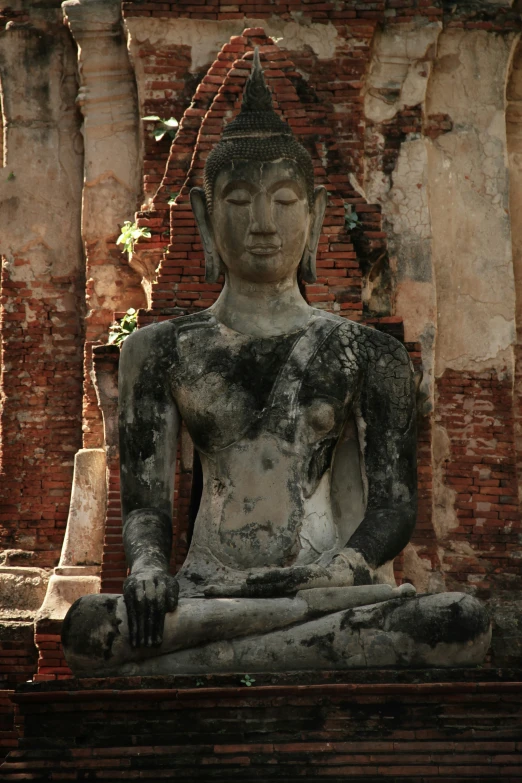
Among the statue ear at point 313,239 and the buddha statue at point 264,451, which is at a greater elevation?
the statue ear at point 313,239

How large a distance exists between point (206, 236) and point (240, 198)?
0.39 m

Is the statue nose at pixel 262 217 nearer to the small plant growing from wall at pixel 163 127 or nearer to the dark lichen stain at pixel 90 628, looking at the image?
the dark lichen stain at pixel 90 628

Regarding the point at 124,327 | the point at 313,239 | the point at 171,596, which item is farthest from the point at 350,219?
the point at 171,596

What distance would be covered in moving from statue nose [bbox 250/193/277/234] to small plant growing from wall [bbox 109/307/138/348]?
3275mm

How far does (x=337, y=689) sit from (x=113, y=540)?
4216 millimetres

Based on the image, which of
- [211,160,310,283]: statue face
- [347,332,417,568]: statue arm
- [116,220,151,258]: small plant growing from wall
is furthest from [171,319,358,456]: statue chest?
[116,220,151,258]: small plant growing from wall

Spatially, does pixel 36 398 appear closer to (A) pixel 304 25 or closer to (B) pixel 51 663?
(B) pixel 51 663

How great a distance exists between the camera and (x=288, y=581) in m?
8.91

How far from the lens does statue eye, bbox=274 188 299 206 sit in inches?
383

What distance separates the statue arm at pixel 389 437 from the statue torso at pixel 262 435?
4.3 inches

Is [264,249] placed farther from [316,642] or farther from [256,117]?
[316,642]

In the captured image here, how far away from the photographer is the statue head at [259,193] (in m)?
9.70

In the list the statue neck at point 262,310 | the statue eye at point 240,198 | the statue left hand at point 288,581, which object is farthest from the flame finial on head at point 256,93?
the statue left hand at point 288,581

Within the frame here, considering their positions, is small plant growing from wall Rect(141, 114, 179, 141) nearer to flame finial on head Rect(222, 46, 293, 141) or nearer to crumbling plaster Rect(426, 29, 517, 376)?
crumbling plaster Rect(426, 29, 517, 376)
